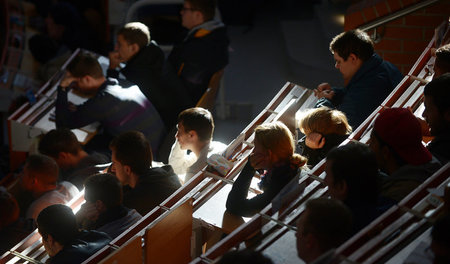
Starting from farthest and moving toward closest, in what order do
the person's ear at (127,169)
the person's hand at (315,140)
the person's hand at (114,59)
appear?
the person's hand at (114,59) → the person's ear at (127,169) → the person's hand at (315,140)

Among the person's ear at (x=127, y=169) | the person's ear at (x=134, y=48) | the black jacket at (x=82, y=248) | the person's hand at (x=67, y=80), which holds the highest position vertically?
the person's ear at (x=134, y=48)

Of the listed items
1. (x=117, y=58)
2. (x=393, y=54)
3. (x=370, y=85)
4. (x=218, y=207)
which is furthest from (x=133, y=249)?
(x=393, y=54)

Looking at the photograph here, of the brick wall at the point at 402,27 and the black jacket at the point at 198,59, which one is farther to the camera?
the black jacket at the point at 198,59

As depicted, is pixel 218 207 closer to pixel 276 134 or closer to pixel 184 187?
pixel 184 187

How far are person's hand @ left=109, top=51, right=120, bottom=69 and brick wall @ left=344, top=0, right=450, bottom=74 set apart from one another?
1.84 metres

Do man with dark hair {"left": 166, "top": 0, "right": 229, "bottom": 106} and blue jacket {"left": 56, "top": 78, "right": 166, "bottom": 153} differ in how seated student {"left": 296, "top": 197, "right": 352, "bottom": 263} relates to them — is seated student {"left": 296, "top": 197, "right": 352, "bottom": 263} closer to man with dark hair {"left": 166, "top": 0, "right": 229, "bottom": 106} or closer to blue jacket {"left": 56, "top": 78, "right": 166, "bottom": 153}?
blue jacket {"left": 56, "top": 78, "right": 166, "bottom": 153}

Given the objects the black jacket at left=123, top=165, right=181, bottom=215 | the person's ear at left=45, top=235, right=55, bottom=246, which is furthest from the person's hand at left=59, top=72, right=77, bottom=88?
the person's ear at left=45, top=235, right=55, bottom=246

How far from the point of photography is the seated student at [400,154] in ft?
10.5

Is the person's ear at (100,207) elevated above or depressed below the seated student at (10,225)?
above

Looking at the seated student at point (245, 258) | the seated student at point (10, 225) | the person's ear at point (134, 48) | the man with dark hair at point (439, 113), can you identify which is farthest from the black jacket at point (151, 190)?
the person's ear at point (134, 48)

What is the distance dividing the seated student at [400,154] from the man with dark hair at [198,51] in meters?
2.54

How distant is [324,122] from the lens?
12.4 ft

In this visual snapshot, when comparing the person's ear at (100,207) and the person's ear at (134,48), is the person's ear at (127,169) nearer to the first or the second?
the person's ear at (100,207)

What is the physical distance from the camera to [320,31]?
27.3 feet
